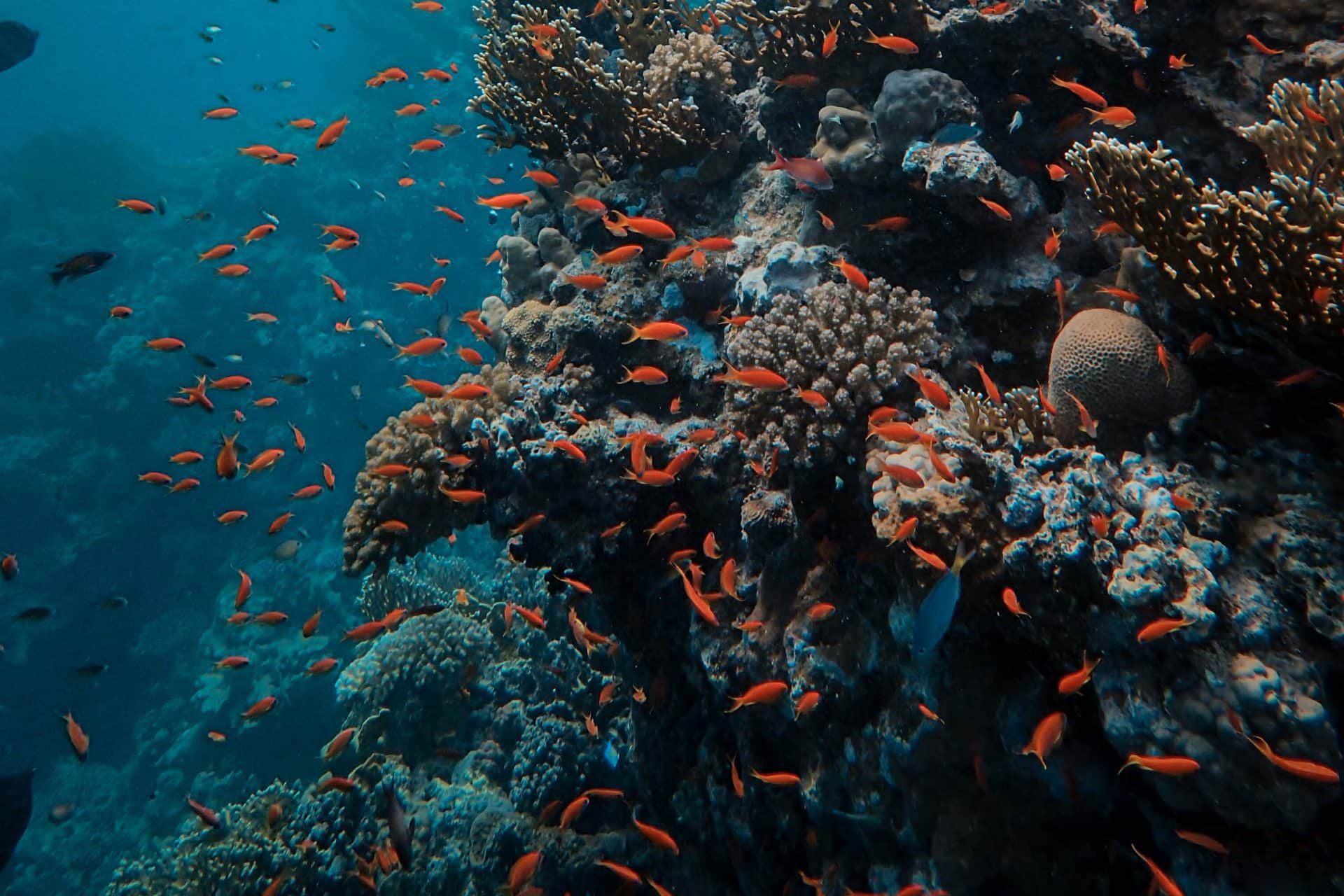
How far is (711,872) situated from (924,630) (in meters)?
3.96

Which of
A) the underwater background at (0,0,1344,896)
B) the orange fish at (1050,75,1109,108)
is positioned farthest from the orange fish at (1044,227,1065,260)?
the orange fish at (1050,75,1109,108)

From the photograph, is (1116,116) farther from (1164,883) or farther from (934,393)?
(1164,883)

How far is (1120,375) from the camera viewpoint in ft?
10.6

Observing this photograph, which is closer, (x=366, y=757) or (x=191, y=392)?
(x=191, y=392)

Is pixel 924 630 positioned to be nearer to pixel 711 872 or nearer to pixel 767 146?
pixel 711 872

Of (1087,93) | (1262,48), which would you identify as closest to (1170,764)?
(1087,93)

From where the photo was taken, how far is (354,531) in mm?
5723

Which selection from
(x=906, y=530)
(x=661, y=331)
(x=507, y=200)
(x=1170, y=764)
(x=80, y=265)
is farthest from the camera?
(x=80, y=265)

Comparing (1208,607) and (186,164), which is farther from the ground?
(1208,607)

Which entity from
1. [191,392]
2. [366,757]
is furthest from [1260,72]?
[366,757]

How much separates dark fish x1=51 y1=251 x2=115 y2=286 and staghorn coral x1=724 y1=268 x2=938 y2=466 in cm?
709

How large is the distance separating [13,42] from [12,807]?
14953 mm

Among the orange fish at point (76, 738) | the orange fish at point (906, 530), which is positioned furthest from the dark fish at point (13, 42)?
the orange fish at point (906, 530)

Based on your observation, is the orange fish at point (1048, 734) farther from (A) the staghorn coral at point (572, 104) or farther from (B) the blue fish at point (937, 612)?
(A) the staghorn coral at point (572, 104)
